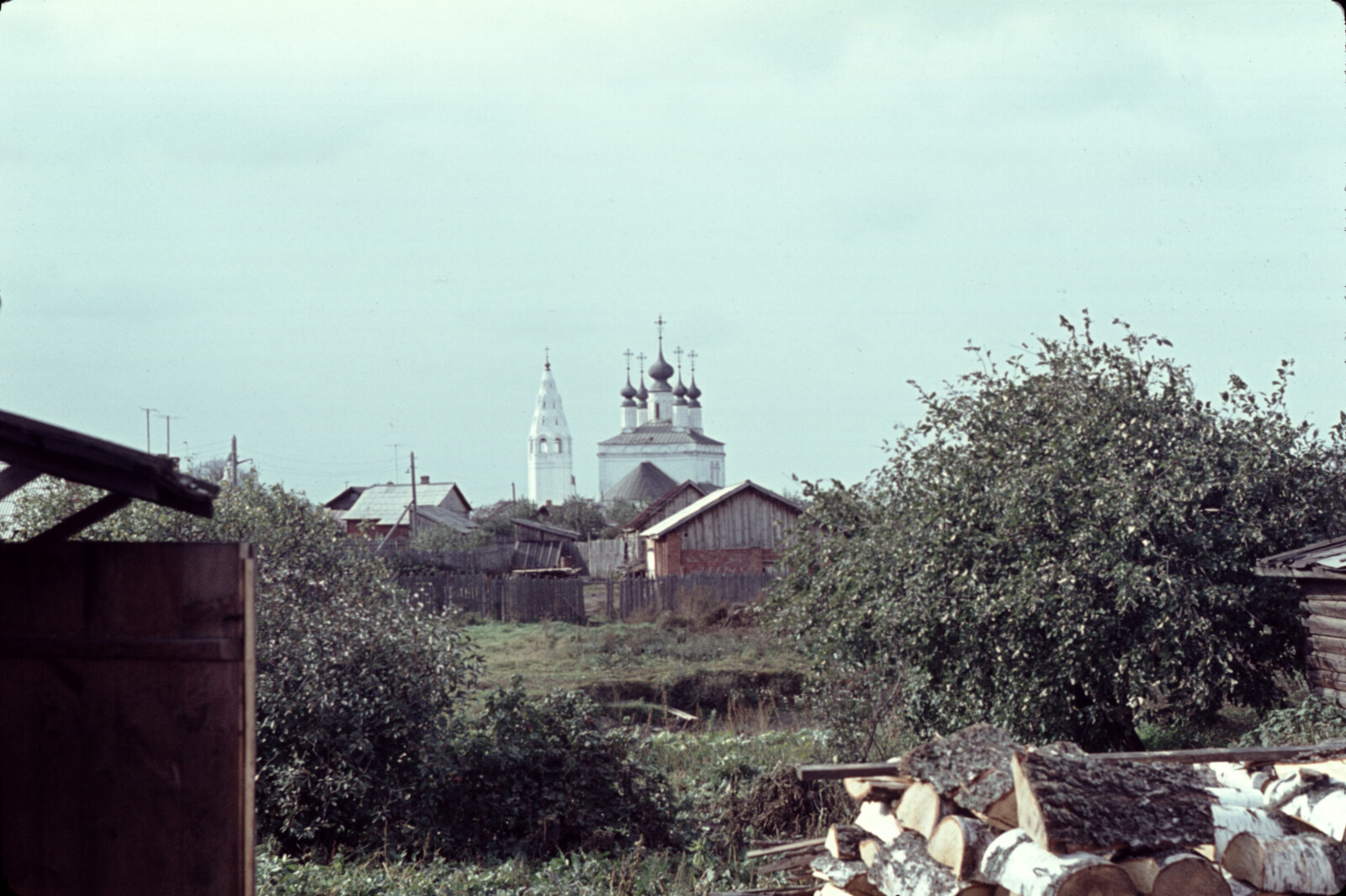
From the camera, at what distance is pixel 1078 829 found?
548 cm

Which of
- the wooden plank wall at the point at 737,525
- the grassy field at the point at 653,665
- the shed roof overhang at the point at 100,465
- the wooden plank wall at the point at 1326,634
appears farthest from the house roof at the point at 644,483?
the shed roof overhang at the point at 100,465

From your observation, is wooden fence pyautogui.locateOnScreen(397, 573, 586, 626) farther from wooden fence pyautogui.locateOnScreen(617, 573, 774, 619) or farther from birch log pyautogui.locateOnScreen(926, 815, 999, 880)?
birch log pyautogui.locateOnScreen(926, 815, 999, 880)

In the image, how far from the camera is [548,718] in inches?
442

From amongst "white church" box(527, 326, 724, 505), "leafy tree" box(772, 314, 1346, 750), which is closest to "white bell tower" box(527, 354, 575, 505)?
"white church" box(527, 326, 724, 505)

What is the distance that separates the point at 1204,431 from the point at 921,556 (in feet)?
12.6

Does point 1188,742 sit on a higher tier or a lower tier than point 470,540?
lower

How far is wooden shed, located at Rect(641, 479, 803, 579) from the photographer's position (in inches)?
1704

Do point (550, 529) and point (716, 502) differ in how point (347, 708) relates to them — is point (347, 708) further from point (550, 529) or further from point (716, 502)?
point (550, 529)

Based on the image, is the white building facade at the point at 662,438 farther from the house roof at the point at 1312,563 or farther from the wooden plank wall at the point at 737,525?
the house roof at the point at 1312,563

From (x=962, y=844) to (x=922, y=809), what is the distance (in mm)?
485

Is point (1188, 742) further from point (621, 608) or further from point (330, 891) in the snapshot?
point (621, 608)

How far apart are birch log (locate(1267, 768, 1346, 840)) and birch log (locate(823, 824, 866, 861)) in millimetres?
2355

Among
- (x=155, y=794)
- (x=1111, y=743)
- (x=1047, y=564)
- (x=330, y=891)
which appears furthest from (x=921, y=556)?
(x=155, y=794)

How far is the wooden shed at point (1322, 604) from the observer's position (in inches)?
455
